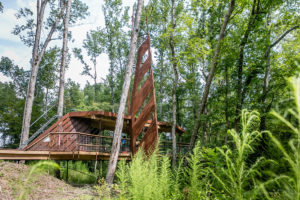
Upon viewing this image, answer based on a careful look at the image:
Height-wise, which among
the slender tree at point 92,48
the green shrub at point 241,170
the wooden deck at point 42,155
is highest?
the slender tree at point 92,48

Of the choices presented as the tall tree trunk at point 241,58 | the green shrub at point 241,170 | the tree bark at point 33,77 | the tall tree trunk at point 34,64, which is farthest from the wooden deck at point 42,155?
the green shrub at point 241,170

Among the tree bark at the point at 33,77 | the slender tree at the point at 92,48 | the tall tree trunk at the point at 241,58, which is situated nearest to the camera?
the tall tree trunk at the point at 241,58

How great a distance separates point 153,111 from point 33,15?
1270 cm

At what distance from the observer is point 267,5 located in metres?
7.57

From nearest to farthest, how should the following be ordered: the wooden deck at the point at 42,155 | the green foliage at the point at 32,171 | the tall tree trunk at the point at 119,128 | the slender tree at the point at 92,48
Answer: the green foliage at the point at 32,171, the wooden deck at the point at 42,155, the tall tree trunk at the point at 119,128, the slender tree at the point at 92,48

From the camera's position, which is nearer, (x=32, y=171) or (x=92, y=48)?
(x=32, y=171)

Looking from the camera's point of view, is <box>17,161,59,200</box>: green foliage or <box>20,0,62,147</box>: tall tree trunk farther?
<box>20,0,62,147</box>: tall tree trunk

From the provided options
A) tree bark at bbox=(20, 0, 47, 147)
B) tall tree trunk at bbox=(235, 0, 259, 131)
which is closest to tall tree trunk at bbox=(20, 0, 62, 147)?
tree bark at bbox=(20, 0, 47, 147)

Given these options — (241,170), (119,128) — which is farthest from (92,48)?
→ (241,170)

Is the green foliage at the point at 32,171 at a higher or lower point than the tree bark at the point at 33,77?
lower

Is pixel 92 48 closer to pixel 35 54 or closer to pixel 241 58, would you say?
pixel 35 54

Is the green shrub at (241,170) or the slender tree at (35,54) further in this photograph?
the slender tree at (35,54)

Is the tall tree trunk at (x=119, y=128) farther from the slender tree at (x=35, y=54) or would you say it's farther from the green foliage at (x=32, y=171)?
the green foliage at (x=32, y=171)

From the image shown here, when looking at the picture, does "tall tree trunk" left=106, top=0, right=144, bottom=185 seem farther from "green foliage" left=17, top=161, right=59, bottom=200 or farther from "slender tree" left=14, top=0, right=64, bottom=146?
"green foliage" left=17, top=161, right=59, bottom=200
